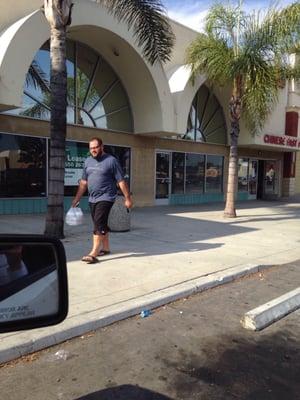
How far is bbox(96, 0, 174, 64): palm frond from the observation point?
9.69 meters

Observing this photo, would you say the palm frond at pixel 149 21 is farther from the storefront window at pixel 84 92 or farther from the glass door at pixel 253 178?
the glass door at pixel 253 178

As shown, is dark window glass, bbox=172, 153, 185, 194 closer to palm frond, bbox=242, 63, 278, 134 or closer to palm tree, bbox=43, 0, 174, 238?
palm frond, bbox=242, 63, 278, 134

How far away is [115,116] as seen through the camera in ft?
52.3

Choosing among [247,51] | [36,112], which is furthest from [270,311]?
[36,112]

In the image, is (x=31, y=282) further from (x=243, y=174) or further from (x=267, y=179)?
(x=267, y=179)

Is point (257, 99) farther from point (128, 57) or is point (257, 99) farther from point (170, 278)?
point (170, 278)

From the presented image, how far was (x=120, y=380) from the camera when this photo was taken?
11.7ft

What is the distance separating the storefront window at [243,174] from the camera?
22391 mm

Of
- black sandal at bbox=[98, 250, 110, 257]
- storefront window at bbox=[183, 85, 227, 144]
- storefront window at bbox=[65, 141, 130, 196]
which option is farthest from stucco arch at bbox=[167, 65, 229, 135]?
black sandal at bbox=[98, 250, 110, 257]

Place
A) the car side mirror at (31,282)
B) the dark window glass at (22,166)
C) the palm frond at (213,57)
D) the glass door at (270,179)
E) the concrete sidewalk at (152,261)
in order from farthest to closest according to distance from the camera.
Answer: the glass door at (270,179) → the palm frond at (213,57) → the dark window glass at (22,166) → the concrete sidewalk at (152,261) → the car side mirror at (31,282)

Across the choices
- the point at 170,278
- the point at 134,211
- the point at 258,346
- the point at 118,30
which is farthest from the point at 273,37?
the point at 258,346

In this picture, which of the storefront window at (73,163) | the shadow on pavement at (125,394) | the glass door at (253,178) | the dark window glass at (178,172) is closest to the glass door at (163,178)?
the dark window glass at (178,172)

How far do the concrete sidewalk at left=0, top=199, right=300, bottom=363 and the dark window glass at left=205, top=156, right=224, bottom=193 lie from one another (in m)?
Answer: 6.51

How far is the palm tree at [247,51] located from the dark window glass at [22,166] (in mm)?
5387
